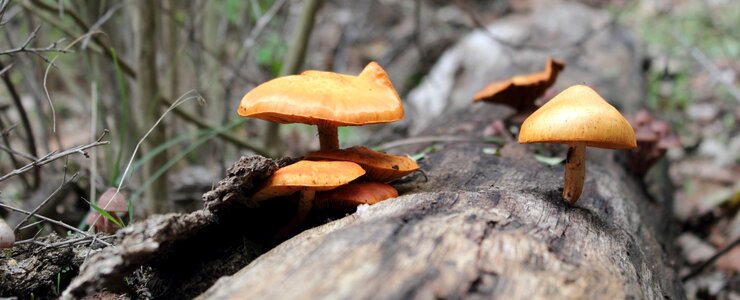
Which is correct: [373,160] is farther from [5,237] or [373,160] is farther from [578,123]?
[5,237]

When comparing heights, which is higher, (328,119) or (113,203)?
(328,119)

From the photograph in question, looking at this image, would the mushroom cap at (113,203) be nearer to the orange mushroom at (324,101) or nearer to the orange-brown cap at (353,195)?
the orange mushroom at (324,101)

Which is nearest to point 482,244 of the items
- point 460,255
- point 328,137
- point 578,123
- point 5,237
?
point 460,255

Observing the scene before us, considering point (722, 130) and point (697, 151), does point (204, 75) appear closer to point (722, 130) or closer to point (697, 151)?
point (697, 151)

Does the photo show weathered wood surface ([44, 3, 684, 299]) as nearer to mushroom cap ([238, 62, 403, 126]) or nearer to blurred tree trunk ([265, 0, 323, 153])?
mushroom cap ([238, 62, 403, 126])

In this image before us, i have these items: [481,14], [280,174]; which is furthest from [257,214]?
[481,14]
